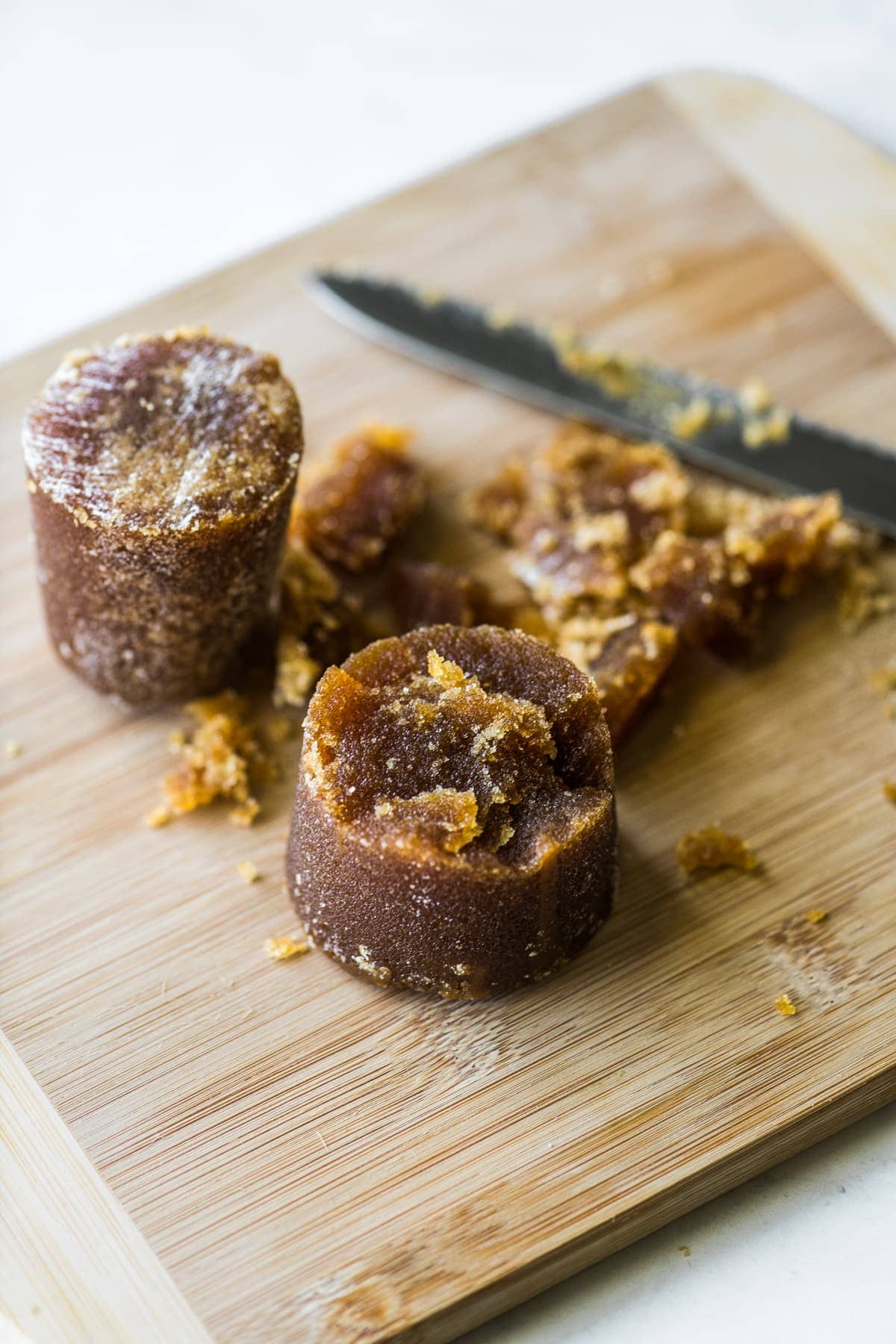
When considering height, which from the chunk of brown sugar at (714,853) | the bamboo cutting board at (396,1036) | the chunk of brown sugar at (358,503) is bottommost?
the bamboo cutting board at (396,1036)

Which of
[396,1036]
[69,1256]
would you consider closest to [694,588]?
[396,1036]

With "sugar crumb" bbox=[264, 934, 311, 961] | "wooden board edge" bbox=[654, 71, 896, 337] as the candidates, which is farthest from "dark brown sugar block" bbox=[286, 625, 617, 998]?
"wooden board edge" bbox=[654, 71, 896, 337]

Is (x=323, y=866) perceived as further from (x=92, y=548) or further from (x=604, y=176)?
(x=604, y=176)

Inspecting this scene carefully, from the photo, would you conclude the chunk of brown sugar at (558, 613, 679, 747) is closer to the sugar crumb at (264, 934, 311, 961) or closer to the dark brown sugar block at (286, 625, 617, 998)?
the dark brown sugar block at (286, 625, 617, 998)

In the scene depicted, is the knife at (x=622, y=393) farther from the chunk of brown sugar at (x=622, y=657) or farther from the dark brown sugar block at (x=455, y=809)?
the dark brown sugar block at (x=455, y=809)

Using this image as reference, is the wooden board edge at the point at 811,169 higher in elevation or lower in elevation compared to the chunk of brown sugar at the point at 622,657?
higher

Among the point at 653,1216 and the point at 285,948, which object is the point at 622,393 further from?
the point at 653,1216

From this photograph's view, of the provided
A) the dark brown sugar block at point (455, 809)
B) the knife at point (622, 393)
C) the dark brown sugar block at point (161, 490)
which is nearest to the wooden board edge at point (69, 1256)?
the dark brown sugar block at point (455, 809)

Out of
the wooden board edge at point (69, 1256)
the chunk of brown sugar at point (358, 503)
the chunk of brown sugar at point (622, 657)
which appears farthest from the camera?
the chunk of brown sugar at point (358, 503)
